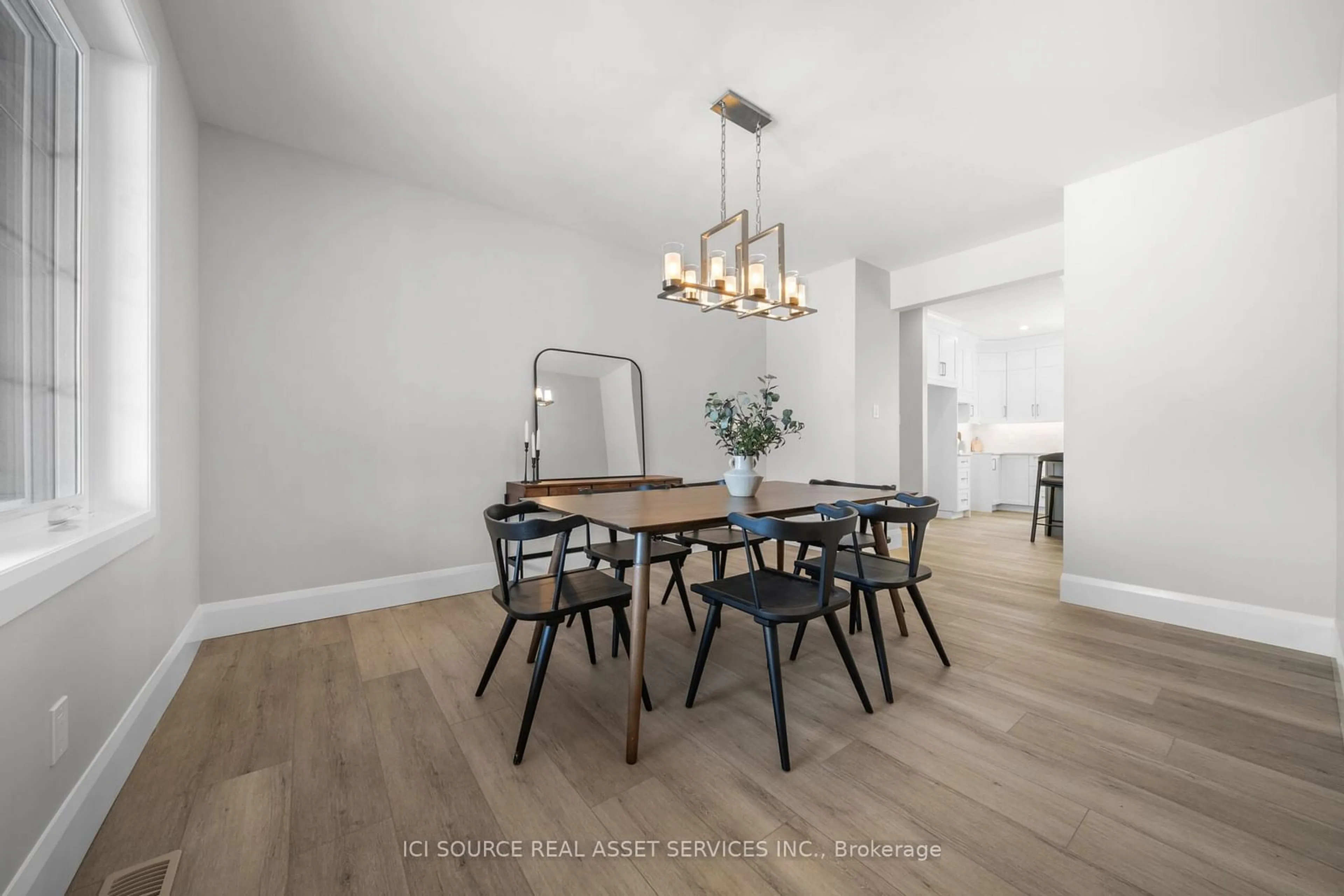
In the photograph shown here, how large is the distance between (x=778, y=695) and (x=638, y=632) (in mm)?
470

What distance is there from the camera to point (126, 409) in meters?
1.70

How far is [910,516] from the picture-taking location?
1.93 meters

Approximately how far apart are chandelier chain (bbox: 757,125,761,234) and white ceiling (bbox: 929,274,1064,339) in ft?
7.21

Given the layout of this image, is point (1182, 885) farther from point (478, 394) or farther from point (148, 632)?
point (478, 394)

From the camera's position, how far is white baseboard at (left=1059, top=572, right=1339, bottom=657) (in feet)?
7.97

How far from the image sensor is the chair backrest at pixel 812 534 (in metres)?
1.58

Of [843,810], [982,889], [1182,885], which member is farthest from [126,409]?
[1182,885]

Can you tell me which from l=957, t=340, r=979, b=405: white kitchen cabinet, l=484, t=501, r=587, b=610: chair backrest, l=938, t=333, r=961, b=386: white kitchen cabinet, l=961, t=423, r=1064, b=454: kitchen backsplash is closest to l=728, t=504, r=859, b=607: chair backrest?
l=484, t=501, r=587, b=610: chair backrest

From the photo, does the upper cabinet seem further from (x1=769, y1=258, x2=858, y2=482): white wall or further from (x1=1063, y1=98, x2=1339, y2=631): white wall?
(x1=1063, y1=98, x2=1339, y2=631): white wall

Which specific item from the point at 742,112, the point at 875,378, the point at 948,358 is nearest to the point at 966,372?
the point at 948,358

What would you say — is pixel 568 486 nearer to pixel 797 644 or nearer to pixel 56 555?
pixel 797 644

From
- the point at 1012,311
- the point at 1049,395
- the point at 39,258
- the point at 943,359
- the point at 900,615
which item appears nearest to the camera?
the point at 39,258

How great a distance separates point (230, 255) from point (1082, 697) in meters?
4.43

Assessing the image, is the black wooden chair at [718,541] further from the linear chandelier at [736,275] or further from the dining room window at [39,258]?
the dining room window at [39,258]
